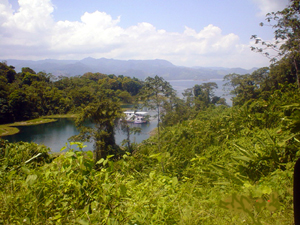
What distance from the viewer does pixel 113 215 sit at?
3.01 ft

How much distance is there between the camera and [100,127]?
1032 centimetres

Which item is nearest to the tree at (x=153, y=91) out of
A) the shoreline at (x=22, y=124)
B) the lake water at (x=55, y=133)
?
the lake water at (x=55, y=133)

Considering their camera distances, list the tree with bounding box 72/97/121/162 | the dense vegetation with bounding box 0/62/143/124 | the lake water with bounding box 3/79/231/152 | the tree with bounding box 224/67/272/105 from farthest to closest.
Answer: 1. the dense vegetation with bounding box 0/62/143/124
2. the lake water with bounding box 3/79/231/152
3. the tree with bounding box 224/67/272/105
4. the tree with bounding box 72/97/121/162

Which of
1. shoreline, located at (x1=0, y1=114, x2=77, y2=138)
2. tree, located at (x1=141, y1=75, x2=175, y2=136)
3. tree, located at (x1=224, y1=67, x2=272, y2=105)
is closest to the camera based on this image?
tree, located at (x1=141, y1=75, x2=175, y2=136)

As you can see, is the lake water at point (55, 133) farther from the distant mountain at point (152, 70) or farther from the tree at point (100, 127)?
the distant mountain at point (152, 70)

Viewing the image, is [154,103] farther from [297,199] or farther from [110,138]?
[297,199]

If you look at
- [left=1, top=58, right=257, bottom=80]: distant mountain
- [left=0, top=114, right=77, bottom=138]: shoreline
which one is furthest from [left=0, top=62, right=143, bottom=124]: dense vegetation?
[left=1, top=58, right=257, bottom=80]: distant mountain

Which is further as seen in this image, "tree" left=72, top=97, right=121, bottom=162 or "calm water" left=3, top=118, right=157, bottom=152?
"calm water" left=3, top=118, right=157, bottom=152

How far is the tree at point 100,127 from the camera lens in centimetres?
985

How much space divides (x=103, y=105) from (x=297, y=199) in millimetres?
10368

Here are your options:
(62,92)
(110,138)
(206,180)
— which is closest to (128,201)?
(206,180)

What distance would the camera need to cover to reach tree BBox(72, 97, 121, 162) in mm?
9852

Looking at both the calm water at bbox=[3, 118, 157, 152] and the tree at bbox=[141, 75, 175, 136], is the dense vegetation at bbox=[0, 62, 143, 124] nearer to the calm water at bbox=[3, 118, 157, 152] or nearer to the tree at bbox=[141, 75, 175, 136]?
the calm water at bbox=[3, 118, 157, 152]

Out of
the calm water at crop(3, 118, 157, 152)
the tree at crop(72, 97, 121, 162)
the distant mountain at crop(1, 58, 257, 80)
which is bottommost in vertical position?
the calm water at crop(3, 118, 157, 152)
